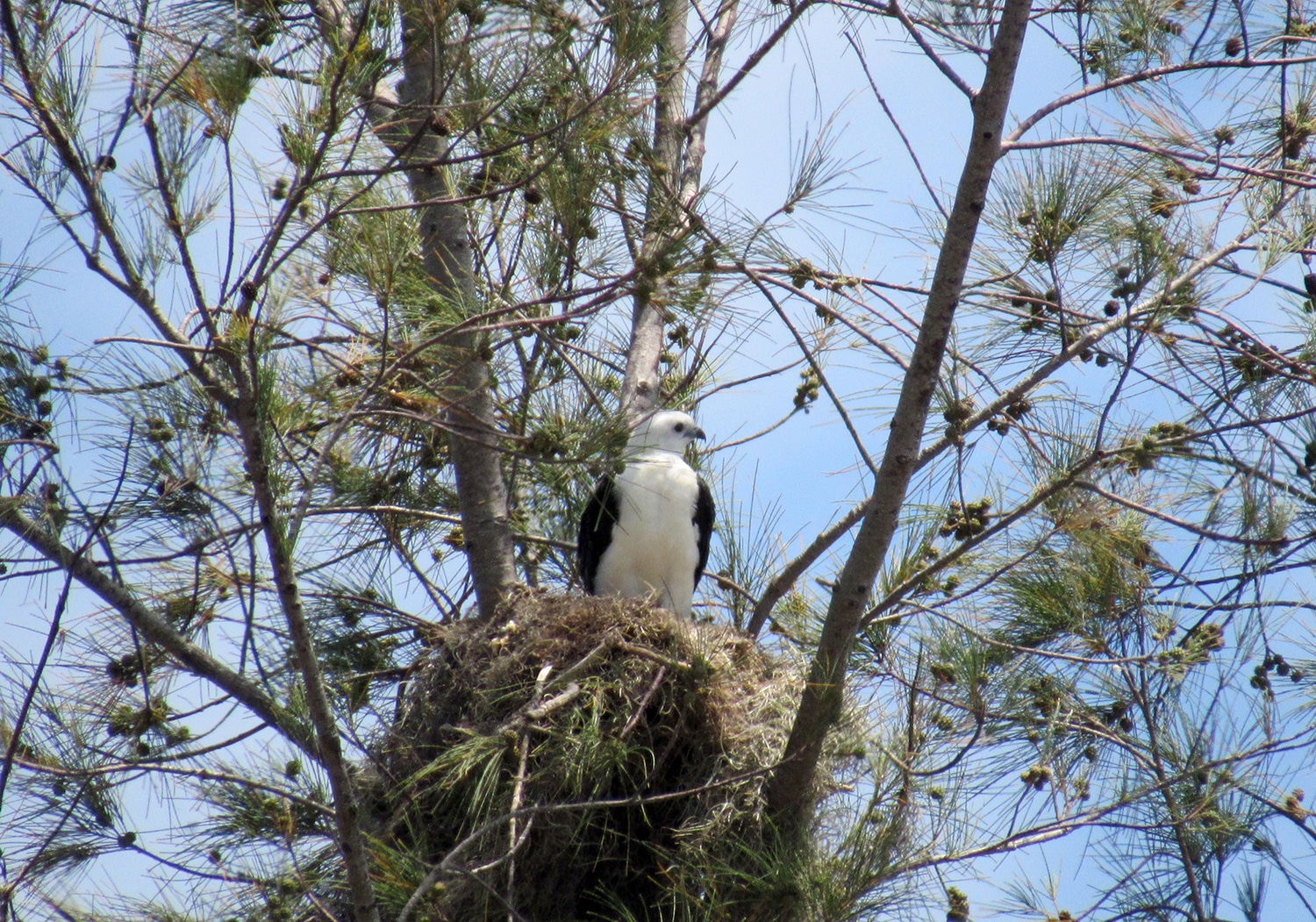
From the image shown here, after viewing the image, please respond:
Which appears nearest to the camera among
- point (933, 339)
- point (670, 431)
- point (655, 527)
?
point (933, 339)

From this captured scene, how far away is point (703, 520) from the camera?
5.07 metres

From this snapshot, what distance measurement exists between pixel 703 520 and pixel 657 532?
0.25 meters

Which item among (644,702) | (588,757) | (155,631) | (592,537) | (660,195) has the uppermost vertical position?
(660,195)

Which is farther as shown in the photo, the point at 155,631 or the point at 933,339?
the point at 155,631

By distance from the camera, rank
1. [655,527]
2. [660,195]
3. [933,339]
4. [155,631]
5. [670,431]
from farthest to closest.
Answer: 1. [670,431]
2. [655,527]
3. [660,195]
4. [155,631]
5. [933,339]

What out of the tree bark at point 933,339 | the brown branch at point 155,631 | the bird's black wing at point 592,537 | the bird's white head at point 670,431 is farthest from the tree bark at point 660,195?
the brown branch at point 155,631

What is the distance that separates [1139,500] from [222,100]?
263 cm

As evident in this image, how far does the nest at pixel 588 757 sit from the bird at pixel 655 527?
83 cm

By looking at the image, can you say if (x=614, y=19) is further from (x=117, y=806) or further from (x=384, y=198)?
(x=117, y=806)

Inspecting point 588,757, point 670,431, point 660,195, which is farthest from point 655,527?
point 660,195

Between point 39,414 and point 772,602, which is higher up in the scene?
point 772,602

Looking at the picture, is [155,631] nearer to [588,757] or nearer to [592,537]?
[588,757]

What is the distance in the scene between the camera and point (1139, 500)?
3.56 m

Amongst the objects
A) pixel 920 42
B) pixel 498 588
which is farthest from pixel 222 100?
pixel 498 588
